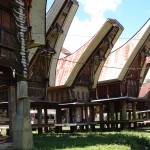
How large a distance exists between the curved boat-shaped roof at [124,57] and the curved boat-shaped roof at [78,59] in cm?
248

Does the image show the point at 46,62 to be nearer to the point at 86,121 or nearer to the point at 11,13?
the point at 86,121

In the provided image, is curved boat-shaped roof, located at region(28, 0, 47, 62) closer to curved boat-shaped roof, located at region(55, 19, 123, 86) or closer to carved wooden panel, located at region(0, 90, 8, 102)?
carved wooden panel, located at region(0, 90, 8, 102)

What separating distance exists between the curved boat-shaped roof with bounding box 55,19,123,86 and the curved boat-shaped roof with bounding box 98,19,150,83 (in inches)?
97.7

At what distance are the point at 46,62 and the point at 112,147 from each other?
1313cm

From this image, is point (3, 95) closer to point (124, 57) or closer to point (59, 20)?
point (59, 20)

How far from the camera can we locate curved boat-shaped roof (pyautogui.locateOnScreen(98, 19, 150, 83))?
2903cm

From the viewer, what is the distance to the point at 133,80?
31.6 meters

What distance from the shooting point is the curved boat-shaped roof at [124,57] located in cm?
2903

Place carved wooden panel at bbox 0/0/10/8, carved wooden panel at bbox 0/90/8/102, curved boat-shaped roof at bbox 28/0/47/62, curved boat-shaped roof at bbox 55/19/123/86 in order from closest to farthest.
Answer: carved wooden panel at bbox 0/0/10/8 < curved boat-shaped roof at bbox 28/0/47/62 < carved wooden panel at bbox 0/90/8/102 < curved boat-shaped roof at bbox 55/19/123/86

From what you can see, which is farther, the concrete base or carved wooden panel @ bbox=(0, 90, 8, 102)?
carved wooden panel @ bbox=(0, 90, 8, 102)

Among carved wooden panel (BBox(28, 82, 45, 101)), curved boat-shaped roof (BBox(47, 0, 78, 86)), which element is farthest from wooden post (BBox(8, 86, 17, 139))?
curved boat-shaped roof (BBox(47, 0, 78, 86))

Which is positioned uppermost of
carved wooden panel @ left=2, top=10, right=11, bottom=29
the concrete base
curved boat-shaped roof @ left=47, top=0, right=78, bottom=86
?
curved boat-shaped roof @ left=47, top=0, right=78, bottom=86

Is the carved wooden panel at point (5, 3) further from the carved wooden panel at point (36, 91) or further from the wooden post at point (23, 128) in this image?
the carved wooden panel at point (36, 91)

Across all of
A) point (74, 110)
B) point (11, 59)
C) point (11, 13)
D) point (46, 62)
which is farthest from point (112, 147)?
point (74, 110)
